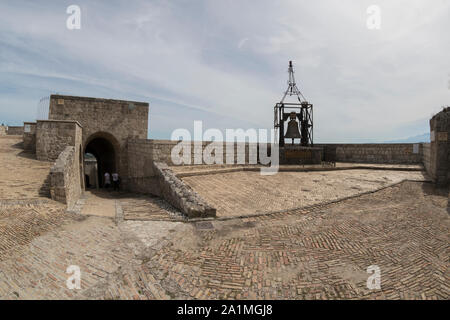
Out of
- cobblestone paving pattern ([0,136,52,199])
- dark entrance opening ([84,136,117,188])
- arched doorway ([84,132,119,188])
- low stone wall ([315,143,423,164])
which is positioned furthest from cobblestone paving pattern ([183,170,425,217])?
dark entrance opening ([84,136,117,188])

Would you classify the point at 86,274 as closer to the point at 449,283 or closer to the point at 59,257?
the point at 59,257

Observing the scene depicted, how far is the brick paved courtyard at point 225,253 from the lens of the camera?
12.1 ft

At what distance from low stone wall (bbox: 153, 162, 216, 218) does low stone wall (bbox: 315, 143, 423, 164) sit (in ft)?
46.2

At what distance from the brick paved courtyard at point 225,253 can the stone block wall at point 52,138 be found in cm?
480

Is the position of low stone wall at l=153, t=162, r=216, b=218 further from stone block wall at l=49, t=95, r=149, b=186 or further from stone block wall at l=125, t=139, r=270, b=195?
stone block wall at l=49, t=95, r=149, b=186

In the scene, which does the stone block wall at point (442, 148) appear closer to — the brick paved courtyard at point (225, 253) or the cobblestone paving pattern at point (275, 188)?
the cobblestone paving pattern at point (275, 188)

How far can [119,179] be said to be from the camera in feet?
55.4

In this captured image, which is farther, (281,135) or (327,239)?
(281,135)

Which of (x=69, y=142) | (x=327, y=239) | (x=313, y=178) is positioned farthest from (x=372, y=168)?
(x=69, y=142)

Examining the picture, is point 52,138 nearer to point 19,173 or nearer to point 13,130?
point 19,173

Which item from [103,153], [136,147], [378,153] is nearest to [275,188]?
[136,147]

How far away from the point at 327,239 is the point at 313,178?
723cm

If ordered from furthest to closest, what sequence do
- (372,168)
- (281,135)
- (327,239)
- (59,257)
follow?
(281,135)
(372,168)
(327,239)
(59,257)

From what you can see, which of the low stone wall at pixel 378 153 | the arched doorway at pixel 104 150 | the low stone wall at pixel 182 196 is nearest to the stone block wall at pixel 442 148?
the low stone wall at pixel 378 153
